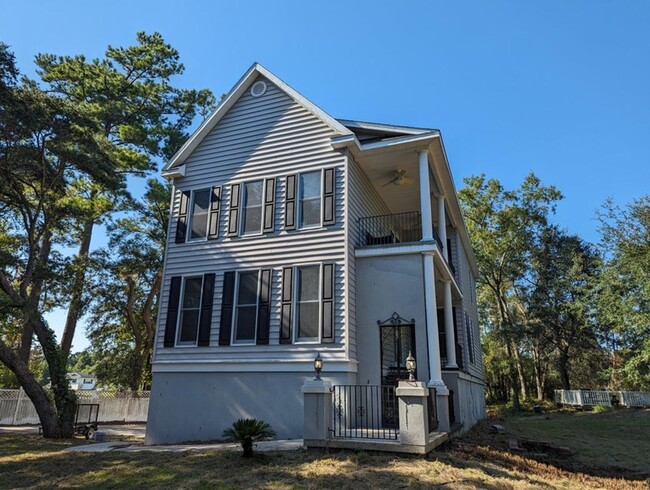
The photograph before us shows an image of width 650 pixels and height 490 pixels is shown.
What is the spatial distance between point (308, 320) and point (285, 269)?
1478mm

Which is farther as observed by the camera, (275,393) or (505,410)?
(505,410)

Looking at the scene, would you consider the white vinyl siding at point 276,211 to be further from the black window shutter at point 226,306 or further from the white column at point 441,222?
the white column at point 441,222

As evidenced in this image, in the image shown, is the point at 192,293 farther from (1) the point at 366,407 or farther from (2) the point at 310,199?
(1) the point at 366,407

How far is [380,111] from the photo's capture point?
16.9 metres

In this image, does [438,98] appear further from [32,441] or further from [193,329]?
[32,441]

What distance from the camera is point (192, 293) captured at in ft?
38.4

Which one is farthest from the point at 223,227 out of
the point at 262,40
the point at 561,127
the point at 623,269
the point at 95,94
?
the point at 623,269

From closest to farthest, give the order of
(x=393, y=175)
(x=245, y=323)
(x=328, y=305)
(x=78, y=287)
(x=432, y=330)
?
(x=432, y=330) → (x=328, y=305) → (x=245, y=323) → (x=393, y=175) → (x=78, y=287)

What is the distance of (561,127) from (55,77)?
2468 cm

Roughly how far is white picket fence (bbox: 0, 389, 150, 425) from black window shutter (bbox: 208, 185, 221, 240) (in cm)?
1115

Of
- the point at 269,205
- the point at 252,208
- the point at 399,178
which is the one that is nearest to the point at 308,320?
the point at 269,205

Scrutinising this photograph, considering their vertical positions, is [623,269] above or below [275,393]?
above

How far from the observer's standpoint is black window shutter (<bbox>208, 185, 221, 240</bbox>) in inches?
468

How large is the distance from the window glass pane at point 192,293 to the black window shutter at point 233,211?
1663mm
